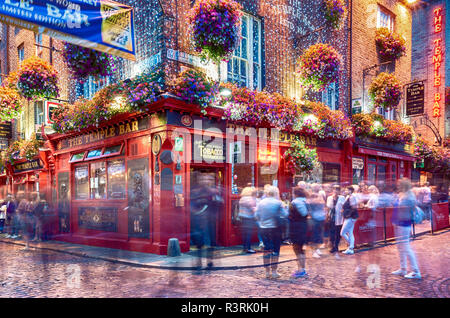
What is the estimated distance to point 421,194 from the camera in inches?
686

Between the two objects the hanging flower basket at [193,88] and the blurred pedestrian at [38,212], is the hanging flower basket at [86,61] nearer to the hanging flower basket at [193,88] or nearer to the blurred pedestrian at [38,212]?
the hanging flower basket at [193,88]

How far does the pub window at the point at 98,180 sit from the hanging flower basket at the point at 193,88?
458 cm

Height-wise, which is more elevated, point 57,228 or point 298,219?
point 298,219

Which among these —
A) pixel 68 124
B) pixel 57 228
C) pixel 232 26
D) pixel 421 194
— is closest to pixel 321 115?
pixel 232 26

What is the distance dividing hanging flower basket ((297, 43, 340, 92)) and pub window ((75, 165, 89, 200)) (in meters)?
9.10

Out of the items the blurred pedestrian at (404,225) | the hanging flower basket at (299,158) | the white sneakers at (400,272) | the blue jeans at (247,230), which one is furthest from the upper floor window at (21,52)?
the white sneakers at (400,272)

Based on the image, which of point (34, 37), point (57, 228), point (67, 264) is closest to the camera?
point (67, 264)

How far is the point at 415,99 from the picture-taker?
763 inches

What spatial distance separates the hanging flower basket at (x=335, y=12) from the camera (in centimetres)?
1588

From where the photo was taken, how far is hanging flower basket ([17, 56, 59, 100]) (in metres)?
11.6

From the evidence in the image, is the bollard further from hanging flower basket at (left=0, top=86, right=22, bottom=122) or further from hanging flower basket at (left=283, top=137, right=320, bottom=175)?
hanging flower basket at (left=0, top=86, right=22, bottom=122)

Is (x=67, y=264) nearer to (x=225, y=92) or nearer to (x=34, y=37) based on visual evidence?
(x=225, y=92)
